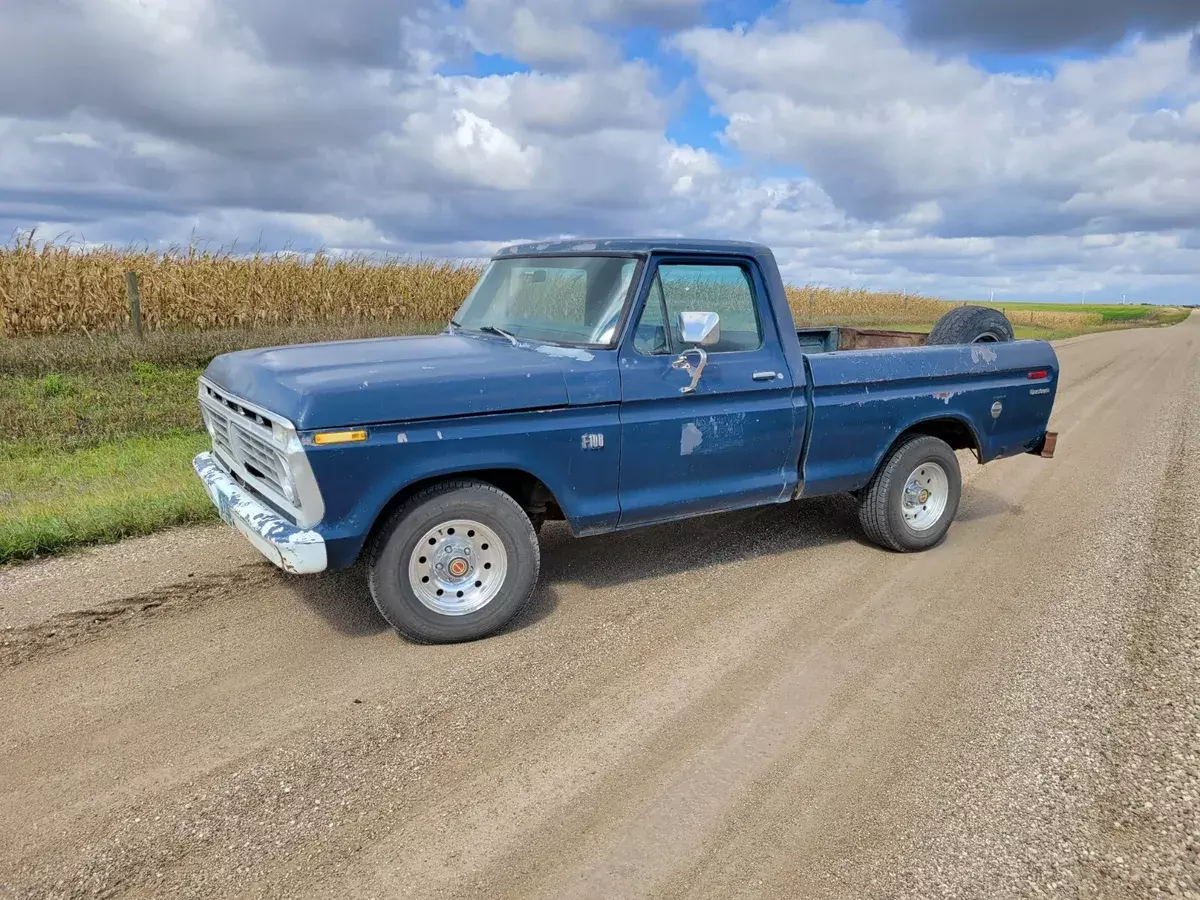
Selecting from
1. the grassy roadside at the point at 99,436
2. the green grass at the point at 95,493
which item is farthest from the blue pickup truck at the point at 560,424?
the grassy roadside at the point at 99,436

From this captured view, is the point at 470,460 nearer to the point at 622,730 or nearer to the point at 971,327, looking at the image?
the point at 622,730

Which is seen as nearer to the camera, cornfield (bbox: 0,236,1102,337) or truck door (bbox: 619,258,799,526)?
truck door (bbox: 619,258,799,526)

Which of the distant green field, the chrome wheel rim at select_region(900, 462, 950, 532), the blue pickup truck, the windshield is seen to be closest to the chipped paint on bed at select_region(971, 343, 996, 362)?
the blue pickup truck

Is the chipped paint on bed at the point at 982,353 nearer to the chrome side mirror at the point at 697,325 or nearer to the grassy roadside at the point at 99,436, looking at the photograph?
the chrome side mirror at the point at 697,325

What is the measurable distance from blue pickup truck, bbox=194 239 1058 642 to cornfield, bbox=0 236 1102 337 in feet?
40.8

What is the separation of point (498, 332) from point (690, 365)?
1229 mm

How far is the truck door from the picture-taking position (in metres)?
4.66

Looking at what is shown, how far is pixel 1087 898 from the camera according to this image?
8.73ft

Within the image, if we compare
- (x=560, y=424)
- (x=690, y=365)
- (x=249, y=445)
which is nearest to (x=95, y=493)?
(x=249, y=445)

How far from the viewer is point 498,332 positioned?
5.20m

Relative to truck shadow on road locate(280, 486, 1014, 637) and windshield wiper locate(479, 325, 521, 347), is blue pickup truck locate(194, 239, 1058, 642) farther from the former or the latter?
truck shadow on road locate(280, 486, 1014, 637)

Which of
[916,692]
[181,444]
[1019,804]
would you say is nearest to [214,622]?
[916,692]

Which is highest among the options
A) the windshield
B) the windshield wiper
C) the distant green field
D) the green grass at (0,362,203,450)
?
the distant green field

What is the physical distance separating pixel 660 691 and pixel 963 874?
1.50 m
